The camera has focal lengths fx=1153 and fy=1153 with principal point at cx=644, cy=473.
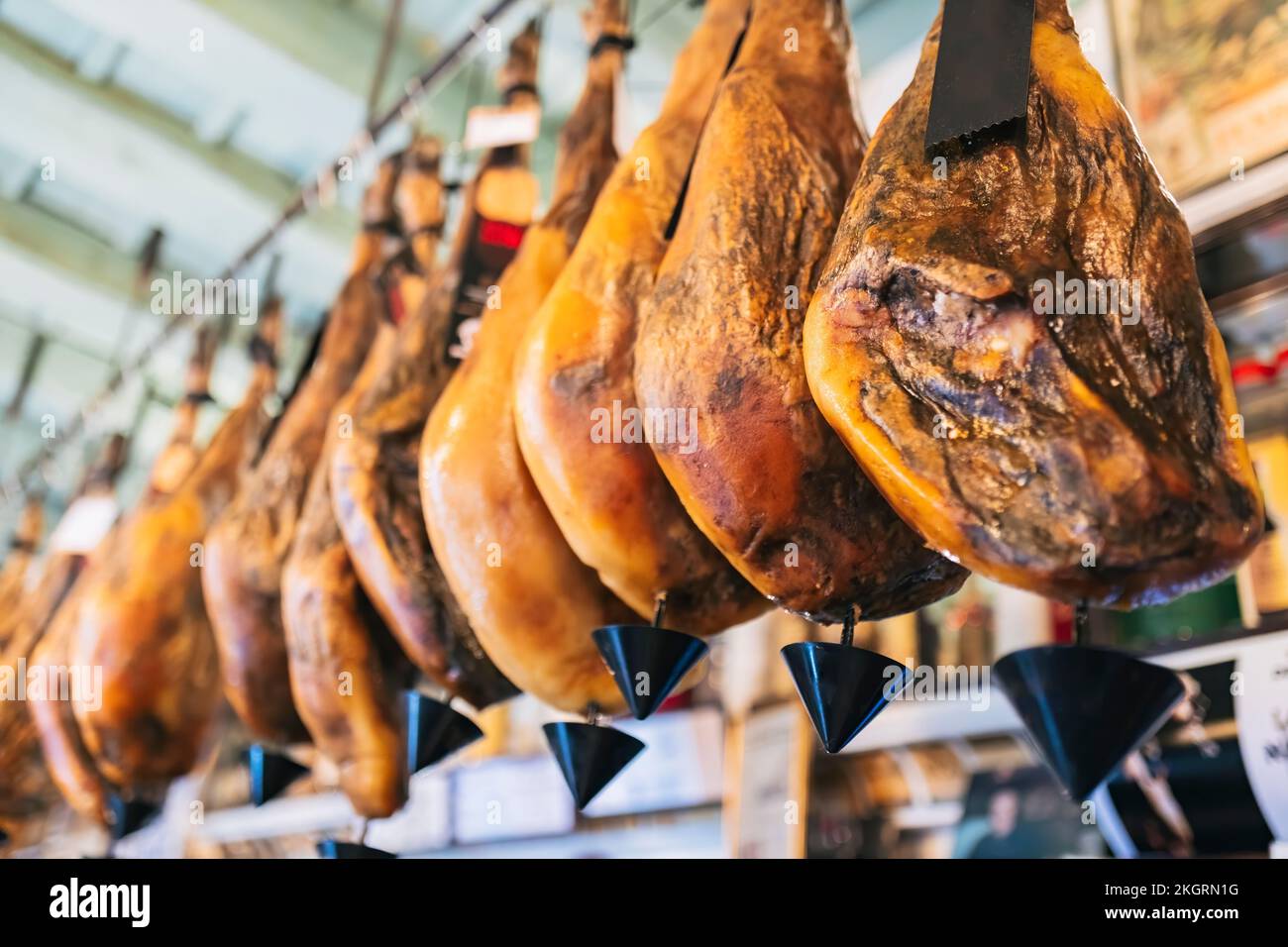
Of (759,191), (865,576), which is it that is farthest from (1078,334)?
(759,191)

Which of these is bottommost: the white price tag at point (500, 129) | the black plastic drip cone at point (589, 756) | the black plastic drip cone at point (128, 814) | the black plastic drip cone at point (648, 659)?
the black plastic drip cone at point (128, 814)

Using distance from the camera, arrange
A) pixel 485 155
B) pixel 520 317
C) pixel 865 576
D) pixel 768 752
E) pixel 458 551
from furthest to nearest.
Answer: pixel 768 752 → pixel 485 155 → pixel 520 317 → pixel 458 551 → pixel 865 576

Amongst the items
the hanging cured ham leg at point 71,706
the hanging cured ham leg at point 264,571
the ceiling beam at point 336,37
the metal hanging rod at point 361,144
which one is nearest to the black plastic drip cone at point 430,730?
the hanging cured ham leg at point 264,571

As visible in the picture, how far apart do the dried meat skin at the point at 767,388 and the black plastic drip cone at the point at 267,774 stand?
101 cm

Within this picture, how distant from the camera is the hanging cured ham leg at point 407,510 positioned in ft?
5.03

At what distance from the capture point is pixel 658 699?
1.16 metres

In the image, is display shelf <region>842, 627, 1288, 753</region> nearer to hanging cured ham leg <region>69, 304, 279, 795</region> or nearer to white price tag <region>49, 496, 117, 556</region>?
hanging cured ham leg <region>69, 304, 279, 795</region>

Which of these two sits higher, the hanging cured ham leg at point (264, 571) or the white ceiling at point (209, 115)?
the white ceiling at point (209, 115)

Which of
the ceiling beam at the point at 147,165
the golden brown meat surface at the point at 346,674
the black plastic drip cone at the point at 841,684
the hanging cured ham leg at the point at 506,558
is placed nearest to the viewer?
the black plastic drip cone at the point at 841,684

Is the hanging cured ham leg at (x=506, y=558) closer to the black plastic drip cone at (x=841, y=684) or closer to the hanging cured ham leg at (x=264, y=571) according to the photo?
the black plastic drip cone at (x=841, y=684)

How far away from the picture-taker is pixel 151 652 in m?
2.24

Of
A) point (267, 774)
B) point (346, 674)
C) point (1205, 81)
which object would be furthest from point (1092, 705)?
point (1205, 81)
